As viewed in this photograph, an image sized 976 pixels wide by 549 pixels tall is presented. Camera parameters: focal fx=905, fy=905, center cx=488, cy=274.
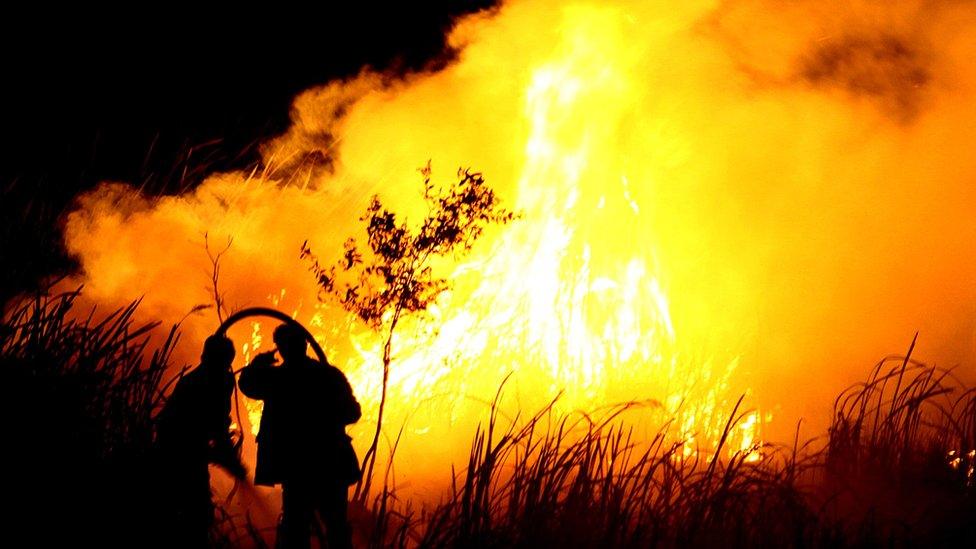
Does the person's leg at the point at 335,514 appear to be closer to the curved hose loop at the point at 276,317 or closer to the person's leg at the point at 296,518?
the person's leg at the point at 296,518

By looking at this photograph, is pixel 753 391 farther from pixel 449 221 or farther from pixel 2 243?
pixel 2 243

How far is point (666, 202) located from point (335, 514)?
882 cm

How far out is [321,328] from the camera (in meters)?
11.9

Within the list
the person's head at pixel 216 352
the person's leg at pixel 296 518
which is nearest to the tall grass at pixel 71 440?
the person's head at pixel 216 352

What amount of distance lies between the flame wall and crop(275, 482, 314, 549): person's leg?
5.49 meters

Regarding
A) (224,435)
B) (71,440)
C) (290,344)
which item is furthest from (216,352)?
(71,440)

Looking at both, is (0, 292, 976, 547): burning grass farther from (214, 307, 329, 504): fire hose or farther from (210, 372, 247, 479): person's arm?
(214, 307, 329, 504): fire hose

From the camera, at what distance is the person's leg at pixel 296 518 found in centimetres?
547

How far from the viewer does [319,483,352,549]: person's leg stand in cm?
556

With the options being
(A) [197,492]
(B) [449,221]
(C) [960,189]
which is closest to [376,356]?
(B) [449,221]

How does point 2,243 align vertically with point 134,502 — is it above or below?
above

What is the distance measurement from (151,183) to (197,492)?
8.45m

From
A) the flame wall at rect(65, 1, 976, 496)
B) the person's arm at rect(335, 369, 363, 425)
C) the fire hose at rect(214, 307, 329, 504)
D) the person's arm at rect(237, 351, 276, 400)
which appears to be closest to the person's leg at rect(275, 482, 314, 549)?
the person's arm at rect(335, 369, 363, 425)

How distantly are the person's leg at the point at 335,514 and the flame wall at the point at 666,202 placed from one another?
17.7 feet
